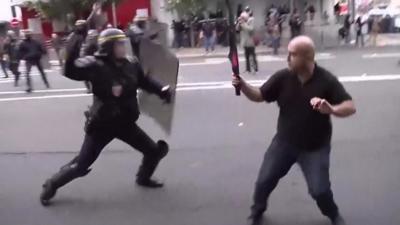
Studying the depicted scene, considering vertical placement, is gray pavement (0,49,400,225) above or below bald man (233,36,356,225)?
below

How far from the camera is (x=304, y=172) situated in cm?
434

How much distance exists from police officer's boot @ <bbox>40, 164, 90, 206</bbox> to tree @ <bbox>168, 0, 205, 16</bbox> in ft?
58.4

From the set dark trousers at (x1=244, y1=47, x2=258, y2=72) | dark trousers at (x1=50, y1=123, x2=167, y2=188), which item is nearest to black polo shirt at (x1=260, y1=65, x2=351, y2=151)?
dark trousers at (x1=50, y1=123, x2=167, y2=188)

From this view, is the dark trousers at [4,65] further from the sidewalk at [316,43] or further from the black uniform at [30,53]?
the black uniform at [30,53]

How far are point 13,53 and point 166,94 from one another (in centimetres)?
1212

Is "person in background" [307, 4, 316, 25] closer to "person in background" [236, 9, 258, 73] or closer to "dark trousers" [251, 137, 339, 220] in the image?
"person in background" [236, 9, 258, 73]

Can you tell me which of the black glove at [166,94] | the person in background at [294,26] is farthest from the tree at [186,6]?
the black glove at [166,94]

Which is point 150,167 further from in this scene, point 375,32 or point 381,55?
point 375,32

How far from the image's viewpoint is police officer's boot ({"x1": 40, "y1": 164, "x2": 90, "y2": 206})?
208 inches

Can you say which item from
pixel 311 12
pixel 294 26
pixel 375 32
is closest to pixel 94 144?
pixel 294 26

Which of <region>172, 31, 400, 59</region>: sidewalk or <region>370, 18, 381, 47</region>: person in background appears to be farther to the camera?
<region>370, 18, 381, 47</region>: person in background

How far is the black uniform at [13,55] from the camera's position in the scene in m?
15.6

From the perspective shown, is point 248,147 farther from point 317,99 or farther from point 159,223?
point 317,99

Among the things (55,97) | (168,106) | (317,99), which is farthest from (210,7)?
(317,99)
